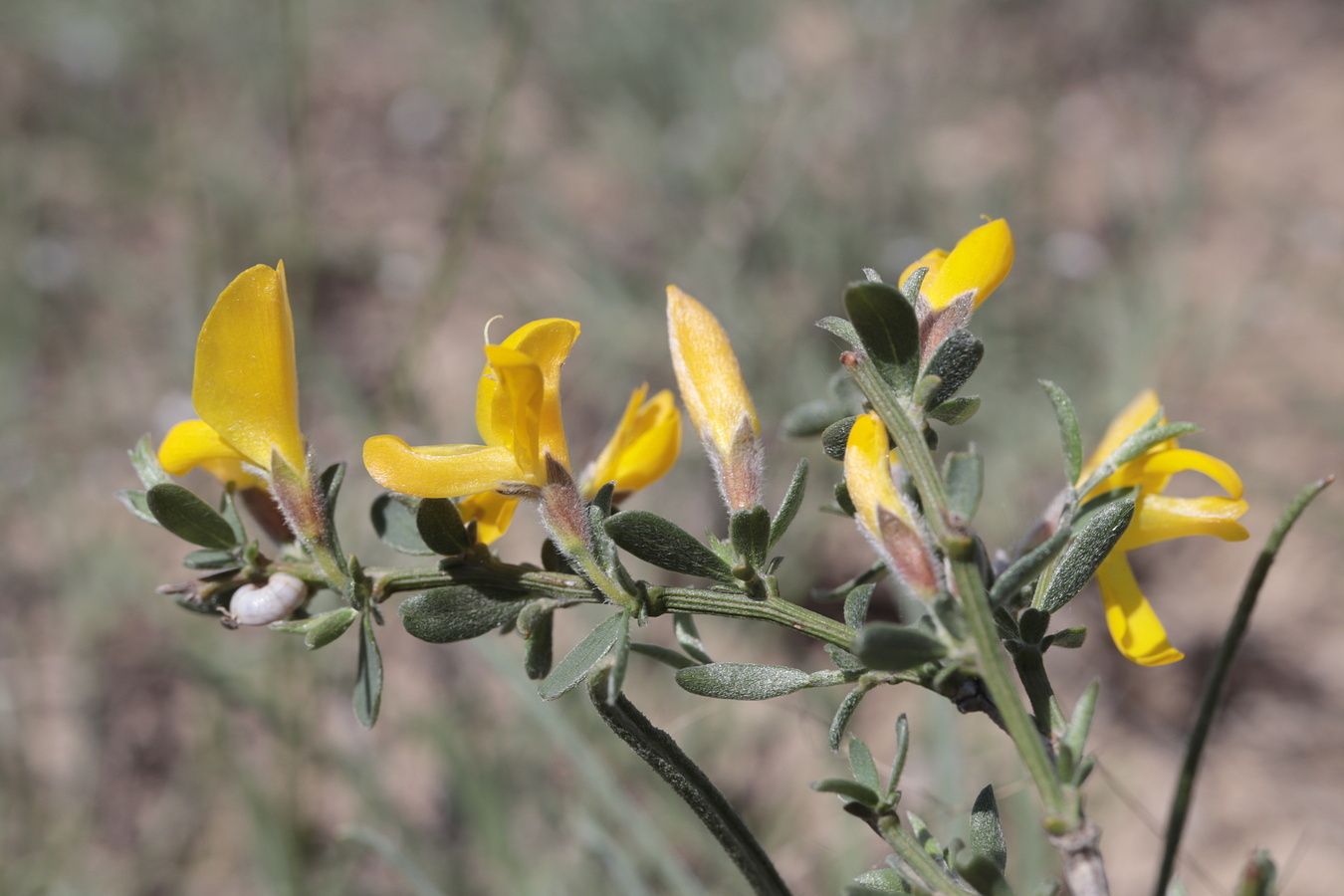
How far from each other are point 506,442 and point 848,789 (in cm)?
32

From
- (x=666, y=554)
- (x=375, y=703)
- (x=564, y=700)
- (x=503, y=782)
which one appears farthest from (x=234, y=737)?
(x=666, y=554)

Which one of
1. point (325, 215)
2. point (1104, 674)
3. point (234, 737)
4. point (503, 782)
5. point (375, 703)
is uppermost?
point (375, 703)

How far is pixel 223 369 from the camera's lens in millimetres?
649

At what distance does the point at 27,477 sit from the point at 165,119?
5.13 feet

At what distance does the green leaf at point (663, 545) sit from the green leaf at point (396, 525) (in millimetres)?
204

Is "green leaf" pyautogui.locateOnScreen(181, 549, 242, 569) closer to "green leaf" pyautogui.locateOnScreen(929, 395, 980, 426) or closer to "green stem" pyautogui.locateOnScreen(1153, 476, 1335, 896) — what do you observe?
"green leaf" pyautogui.locateOnScreen(929, 395, 980, 426)

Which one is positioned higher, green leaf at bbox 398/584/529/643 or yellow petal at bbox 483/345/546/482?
yellow petal at bbox 483/345/546/482

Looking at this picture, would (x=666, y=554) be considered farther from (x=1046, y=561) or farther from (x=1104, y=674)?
(x=1104, y=674)

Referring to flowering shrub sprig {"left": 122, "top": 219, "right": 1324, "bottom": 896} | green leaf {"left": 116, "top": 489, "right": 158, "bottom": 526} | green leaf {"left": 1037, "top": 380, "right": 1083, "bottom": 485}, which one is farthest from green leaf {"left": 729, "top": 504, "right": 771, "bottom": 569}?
green leaf {"left": 116, "top": 489, "right": 158, "bottom": 526}

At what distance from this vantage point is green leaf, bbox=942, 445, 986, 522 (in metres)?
0.60

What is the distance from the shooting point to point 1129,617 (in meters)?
0.65

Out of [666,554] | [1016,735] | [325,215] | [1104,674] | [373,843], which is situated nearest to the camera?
[1016,735]

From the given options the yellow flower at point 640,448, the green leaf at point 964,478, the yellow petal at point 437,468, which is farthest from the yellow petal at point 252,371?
the green leaf at point 964,478

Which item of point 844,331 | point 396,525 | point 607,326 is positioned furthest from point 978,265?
point 607,326
